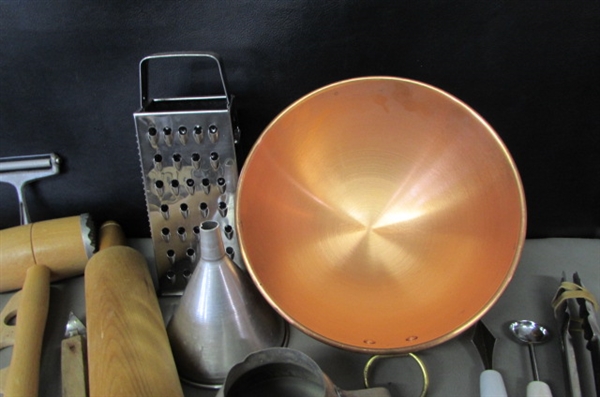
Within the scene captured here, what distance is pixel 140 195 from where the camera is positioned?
83 centimetres

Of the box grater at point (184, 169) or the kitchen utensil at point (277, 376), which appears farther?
the box grater at point (184, 169)

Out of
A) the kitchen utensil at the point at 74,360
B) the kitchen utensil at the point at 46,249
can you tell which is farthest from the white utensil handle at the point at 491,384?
the kitchen utensil at the point at 46,249

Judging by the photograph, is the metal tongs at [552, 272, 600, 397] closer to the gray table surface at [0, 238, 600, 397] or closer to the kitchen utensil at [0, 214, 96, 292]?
the gray table surface at [0, 238, 600, 397]

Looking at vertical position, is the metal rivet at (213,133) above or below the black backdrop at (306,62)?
below

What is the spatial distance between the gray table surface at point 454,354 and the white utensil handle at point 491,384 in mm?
19

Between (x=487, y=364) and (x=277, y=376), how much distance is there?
0.80 ft

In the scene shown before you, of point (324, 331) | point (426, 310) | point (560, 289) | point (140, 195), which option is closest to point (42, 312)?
point (140, 195)

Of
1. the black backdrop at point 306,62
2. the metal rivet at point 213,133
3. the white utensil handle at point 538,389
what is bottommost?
the white utensil handle at point 538,389

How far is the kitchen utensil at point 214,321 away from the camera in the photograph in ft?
1.91

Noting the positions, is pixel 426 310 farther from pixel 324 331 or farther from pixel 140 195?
pixel 140 195

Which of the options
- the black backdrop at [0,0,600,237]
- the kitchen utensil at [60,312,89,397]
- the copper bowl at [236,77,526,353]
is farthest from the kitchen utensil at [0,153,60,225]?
the copper bowl at [236,77,526,353]

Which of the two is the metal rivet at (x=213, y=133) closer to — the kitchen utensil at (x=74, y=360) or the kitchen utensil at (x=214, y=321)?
the kitchen utensil at (x=214, y=321)

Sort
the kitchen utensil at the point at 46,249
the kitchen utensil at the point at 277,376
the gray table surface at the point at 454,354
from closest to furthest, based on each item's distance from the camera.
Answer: the kitchen utensil at the point at 277,376 < the gray table surface at the point at 454,354 < the kitchen utensil at the point at 46,249

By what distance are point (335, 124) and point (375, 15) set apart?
0.15 metres
